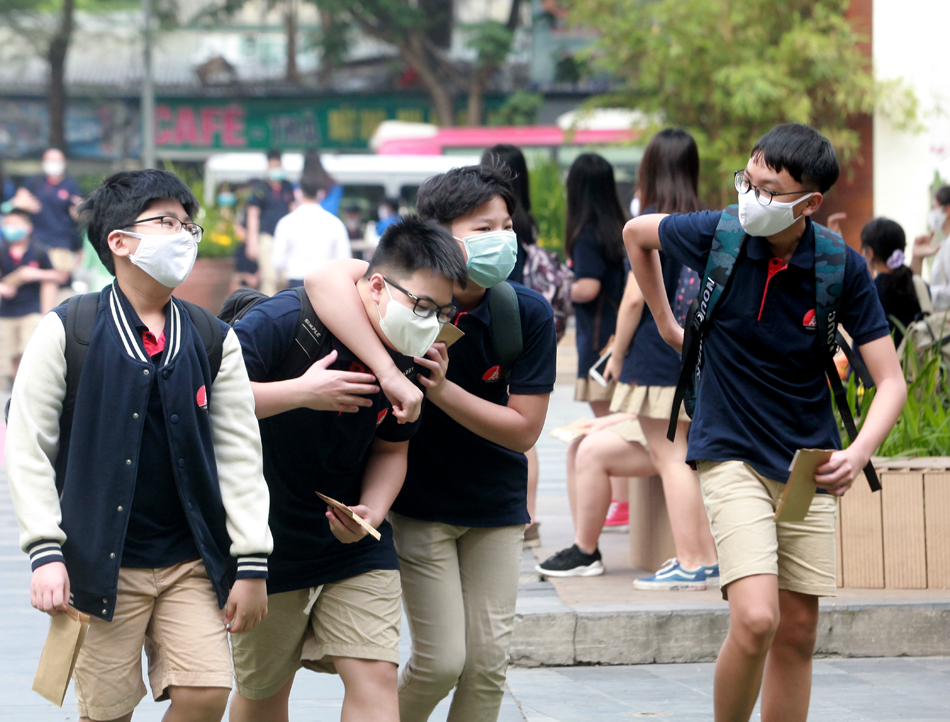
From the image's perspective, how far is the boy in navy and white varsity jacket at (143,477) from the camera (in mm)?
2785

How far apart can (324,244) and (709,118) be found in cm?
892

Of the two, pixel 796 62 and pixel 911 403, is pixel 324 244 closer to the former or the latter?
pixel 911 403

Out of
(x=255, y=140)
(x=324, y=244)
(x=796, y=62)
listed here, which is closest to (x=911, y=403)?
(x=324, y=244)

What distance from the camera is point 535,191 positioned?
708 inches

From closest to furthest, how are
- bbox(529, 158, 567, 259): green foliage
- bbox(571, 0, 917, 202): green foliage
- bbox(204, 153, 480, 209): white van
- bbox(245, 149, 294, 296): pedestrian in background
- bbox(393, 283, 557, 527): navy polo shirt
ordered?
bbox(393, 283, 557, 527): navy polo shirt, bbox(245, 149, 294, 296): pedestrian in background, bbox(571, 0, 917, 202): green foliage, bbox(529, 158, 567, 259): green foliage, bbox(204, 153, 480, 209): white van

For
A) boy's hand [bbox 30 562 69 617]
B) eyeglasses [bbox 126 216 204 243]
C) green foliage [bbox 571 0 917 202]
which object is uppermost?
green foliage [bbox 571 0 917 202]

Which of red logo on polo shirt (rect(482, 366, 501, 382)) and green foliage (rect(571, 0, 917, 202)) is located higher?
green foliage (rect(571, 0, 917, 202))

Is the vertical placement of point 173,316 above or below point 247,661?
above

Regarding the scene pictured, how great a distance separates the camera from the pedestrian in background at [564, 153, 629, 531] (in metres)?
6.02

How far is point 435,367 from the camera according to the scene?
3135mm

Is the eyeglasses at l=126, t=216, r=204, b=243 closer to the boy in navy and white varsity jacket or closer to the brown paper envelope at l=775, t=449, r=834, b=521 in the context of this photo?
the boy in navy and white varsity jacket

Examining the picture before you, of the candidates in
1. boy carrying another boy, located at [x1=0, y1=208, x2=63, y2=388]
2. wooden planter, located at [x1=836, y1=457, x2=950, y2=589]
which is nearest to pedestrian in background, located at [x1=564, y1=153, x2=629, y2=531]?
wooden planter, located at [x1=836, y1=457, x2=950, y2=589]

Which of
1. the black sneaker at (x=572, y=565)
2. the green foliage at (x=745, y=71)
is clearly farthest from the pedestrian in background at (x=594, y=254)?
the green foliage at (x=745, y=71)

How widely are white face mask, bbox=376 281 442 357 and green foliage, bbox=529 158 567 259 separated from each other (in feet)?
44.4
